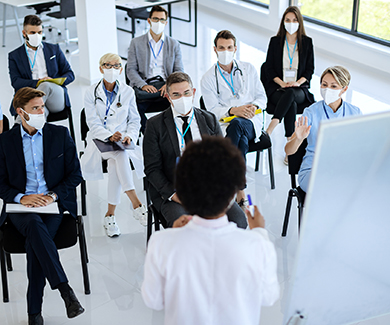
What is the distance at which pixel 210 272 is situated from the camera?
154cm

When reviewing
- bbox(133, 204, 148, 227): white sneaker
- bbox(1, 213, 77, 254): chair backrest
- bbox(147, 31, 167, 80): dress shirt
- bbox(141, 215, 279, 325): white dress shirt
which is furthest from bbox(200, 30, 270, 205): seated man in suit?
bbox(141, 215, 279, 325): white dress shirt

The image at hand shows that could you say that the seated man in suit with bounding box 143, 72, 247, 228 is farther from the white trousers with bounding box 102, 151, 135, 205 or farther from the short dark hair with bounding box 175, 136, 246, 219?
the short dark hair with bounding box 175, 136, 246, 219

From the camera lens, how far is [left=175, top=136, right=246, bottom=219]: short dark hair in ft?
4.70

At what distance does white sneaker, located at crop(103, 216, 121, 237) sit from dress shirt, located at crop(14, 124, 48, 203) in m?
0.73

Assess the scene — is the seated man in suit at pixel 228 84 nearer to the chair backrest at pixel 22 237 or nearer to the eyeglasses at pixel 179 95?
the eyeglasses at pixel 179 95

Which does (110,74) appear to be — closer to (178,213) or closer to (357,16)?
(178,213)

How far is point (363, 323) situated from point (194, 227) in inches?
69.9

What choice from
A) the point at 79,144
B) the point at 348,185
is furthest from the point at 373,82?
the point at 348,185

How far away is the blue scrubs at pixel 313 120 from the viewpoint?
129 inches

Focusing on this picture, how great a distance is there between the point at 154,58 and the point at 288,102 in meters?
1.29

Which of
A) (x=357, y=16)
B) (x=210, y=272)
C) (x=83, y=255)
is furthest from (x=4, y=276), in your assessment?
(x=357, y=16)

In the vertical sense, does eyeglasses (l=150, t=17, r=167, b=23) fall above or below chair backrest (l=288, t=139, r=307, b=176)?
above

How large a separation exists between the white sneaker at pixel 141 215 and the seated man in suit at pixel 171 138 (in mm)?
624

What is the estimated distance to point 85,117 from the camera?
389cm
